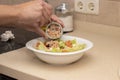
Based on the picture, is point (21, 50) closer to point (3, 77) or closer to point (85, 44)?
point (3, 77)

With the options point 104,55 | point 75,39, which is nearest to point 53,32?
point 75,39

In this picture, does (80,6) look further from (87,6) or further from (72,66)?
(72,66)

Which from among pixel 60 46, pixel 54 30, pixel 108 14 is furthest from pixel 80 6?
pixel 60 46

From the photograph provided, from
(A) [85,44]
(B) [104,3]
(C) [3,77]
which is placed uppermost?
(B) [104,3]

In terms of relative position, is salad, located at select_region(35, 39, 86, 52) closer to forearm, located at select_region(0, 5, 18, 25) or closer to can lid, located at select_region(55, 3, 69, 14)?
forearm, located at select_region(0, 5, 18, 25)

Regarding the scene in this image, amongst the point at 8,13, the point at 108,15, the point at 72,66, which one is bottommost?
the point at 72,66

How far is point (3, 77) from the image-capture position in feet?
3.45

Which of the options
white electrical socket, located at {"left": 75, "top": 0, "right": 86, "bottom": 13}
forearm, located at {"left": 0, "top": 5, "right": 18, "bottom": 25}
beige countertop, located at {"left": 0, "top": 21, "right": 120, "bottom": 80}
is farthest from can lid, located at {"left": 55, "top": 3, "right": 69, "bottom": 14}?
forearm, located at {"left": 0, "top": 5, "right": 18, "bottom": 25}

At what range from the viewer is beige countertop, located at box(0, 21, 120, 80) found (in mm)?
911

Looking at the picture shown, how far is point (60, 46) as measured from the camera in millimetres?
1069

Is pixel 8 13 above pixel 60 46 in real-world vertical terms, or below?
above

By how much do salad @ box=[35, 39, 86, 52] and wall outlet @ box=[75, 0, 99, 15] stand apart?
1.23 ft

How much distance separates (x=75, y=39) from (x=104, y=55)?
15 centimetres

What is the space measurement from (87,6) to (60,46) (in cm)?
48
